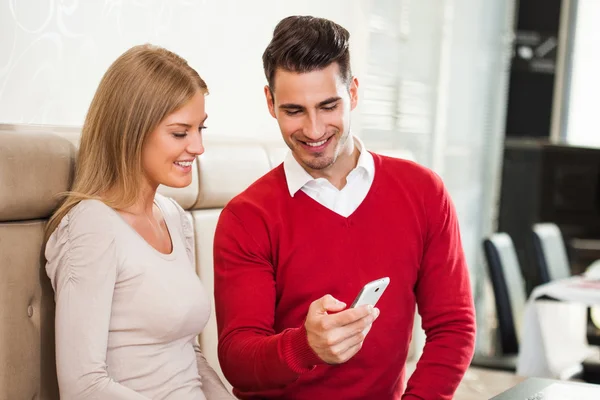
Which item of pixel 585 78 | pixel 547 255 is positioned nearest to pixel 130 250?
pixel 547 255

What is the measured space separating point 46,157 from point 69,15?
1.51 feet

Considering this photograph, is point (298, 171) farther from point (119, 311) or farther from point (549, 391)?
point (549, 391)

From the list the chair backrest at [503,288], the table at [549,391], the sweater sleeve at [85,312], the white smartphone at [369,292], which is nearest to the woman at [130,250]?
the sweater sleeve at [85,312]

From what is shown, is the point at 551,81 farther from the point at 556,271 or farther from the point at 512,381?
the point at 512,381

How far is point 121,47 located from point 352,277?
0.80m

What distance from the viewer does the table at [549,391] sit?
147cm

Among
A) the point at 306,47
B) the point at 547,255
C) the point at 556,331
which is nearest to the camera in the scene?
the point at 306,47

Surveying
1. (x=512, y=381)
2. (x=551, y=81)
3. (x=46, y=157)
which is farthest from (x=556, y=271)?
(x=46, y=157)

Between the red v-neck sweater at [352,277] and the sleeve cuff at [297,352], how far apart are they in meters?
0.18

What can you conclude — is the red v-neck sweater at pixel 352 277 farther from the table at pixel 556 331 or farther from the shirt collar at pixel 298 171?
the table at pixel 556 331

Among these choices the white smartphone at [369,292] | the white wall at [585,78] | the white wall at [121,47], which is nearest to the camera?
the white smartphone at [369,292]

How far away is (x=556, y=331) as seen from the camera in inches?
140

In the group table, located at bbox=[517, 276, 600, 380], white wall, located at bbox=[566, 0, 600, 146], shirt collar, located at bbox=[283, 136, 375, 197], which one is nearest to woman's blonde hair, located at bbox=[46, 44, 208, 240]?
shirt collar, located at bbox=[283, 136, 375, 197]

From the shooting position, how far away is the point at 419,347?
295 cm
